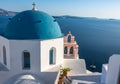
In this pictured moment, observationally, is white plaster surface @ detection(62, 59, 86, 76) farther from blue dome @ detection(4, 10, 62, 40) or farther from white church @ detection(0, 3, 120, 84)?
blue dome @ detection(4, 10, 62, 40)

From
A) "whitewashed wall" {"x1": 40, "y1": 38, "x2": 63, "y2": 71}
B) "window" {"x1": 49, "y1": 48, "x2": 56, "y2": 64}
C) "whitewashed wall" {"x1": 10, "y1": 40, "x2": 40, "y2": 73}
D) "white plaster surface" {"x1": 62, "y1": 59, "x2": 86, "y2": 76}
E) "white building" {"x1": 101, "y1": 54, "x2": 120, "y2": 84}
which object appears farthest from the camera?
"white plaster surface" {"x1": 62, "y1": 59, "x2": 86, "y2": 76}

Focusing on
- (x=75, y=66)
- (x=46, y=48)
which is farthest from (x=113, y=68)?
(x=75, y=66)

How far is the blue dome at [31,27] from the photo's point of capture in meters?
12.5

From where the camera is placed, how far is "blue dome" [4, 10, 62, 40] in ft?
40.9

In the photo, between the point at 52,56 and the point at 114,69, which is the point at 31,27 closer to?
the point at 52,56

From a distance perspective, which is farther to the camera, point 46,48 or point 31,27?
point 46,48

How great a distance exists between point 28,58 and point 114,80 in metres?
5.77

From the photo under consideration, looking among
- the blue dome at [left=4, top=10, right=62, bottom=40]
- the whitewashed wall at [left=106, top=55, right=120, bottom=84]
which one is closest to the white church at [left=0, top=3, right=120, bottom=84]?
the blue dome at [left=4, top=10, right=62, bottom=40]

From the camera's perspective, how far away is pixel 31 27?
1262 cm

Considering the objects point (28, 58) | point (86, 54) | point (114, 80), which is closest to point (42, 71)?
point (28, 58)

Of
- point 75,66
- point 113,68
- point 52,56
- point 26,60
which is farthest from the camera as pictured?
point 75,66

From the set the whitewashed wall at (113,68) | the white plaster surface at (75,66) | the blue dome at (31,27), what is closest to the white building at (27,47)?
the blue dome at (31,27)

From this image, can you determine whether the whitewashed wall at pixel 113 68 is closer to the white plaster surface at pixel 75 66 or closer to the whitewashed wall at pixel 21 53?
the white plaster surface at pixel 75 66

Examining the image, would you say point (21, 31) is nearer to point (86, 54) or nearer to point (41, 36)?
point (41, 36)
